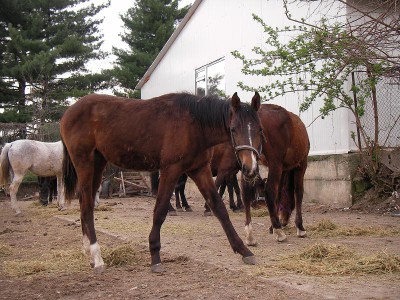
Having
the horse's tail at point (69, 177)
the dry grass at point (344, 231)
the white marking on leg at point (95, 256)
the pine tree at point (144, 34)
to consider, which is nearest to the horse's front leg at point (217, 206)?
the white marking on leg at point (95, 256)

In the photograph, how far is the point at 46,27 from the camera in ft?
88.5

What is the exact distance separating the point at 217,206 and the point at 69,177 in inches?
84.0

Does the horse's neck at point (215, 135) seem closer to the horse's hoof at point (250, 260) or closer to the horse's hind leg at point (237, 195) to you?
the horse's hoof at point (250, 260)

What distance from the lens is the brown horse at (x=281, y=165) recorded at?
6348mm

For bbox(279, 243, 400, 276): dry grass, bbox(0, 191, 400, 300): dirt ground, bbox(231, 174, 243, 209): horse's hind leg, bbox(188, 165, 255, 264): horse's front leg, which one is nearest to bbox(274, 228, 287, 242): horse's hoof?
bbox(0, 191, 400, 300): dirt ground

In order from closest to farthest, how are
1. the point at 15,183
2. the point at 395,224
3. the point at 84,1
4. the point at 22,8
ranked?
the point at 395,224
the point at 15,183
the point at 22,8
the point at 84,1

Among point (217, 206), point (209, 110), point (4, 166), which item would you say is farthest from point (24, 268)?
point (4, 166)

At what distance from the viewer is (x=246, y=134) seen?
4.78 m

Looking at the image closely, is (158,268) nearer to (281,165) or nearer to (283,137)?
(281,165)

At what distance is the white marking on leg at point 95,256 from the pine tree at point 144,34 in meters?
28.0

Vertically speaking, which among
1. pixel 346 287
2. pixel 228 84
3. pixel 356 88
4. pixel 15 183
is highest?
pixel 228 84

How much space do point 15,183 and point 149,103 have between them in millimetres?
8344

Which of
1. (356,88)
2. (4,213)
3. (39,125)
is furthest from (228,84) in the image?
(39,125)

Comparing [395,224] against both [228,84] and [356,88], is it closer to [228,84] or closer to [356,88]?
[356,88]
